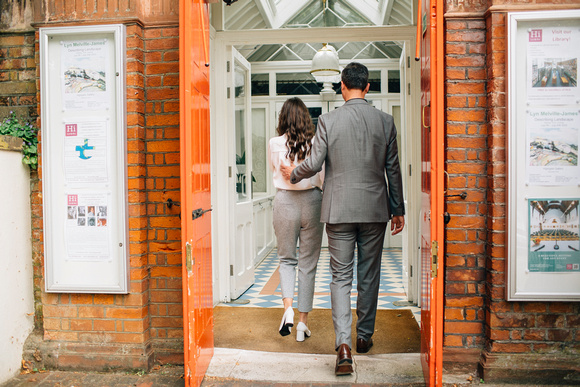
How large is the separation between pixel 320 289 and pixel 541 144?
3.41m

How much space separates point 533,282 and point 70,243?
9.66 ft

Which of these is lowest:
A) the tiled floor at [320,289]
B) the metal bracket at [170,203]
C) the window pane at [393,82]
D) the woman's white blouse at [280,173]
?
the tiled floor at [320,289]

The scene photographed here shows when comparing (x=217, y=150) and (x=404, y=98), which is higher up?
(x=404, y=98)

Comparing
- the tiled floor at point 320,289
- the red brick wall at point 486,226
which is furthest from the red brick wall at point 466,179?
the tiled floor at point 320,289

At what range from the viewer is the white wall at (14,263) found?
3256 mm

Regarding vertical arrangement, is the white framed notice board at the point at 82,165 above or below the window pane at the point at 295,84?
below

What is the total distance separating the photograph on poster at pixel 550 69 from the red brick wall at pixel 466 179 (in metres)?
0.27

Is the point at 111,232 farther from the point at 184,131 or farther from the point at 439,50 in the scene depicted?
the point at 439,50

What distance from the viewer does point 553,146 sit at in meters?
3.03

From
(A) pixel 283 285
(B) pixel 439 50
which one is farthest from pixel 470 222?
(A) pixel 283 285

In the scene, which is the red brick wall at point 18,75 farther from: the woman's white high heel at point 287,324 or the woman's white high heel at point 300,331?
the woman's white high heel at point 300,331

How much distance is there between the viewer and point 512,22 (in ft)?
9.75

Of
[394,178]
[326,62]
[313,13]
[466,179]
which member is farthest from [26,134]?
[313,13]

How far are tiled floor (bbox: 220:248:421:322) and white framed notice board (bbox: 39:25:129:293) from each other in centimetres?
187
